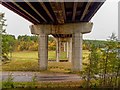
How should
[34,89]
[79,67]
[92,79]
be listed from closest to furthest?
[34,89], [92,79], [79,67]

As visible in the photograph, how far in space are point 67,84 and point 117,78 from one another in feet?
15.4

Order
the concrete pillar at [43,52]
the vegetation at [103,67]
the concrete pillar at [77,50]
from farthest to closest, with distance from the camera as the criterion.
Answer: the concrete pillar at [43,52] < the concrete pillar at [77,50] < the vegetation at [103,67]

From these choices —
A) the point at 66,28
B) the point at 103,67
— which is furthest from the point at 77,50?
the point at 103,67

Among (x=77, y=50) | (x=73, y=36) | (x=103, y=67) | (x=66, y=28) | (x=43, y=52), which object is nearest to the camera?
(x=103, y=67)

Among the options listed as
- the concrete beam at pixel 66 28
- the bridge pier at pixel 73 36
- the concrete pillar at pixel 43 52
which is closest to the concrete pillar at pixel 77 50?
the bridge pier at pixel 73 36

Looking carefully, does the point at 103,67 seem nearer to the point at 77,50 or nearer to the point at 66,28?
the point at 77,50

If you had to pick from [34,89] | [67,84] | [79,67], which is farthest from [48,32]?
[34,89]

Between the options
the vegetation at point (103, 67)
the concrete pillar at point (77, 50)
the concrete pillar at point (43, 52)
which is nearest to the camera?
the vegetation at point (103, 67)

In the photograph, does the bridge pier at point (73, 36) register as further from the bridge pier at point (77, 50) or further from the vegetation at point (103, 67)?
the vegetation at point (103, 67)

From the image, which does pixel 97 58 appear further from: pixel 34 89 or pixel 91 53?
pixel 34 89

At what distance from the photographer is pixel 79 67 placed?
45000mm

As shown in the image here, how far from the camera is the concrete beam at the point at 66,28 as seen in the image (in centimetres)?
4522

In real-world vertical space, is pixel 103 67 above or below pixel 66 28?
below

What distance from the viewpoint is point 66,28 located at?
1794 inches
